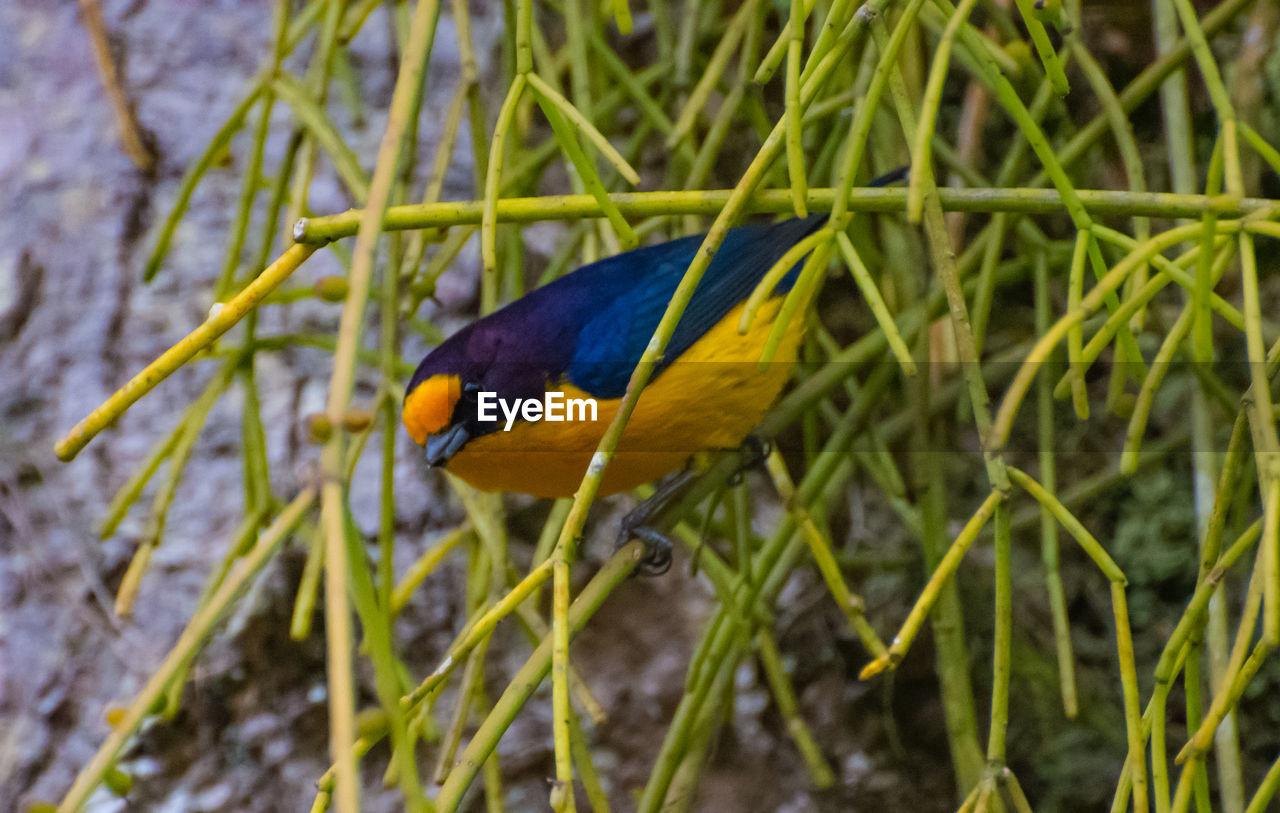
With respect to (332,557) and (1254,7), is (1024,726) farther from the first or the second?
(332,557)

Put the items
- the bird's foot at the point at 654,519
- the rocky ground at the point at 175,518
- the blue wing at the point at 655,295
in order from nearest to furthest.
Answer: the bird's foot at the point at 654,519, the blue wing at the point at 655,295, the rocky ground at the point at 175,518

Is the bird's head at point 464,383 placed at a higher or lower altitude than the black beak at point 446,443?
higher

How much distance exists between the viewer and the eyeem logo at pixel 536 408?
1333 mm

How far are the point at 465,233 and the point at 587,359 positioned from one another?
9.5 inches

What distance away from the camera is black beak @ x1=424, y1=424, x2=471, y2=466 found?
1320mm

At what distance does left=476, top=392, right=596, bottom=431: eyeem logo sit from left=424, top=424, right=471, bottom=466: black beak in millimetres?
32

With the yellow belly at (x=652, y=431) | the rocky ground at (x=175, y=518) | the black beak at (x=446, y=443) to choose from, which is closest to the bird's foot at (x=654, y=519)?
the yellow belly at (x=652, y=431)

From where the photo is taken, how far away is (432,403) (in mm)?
1304

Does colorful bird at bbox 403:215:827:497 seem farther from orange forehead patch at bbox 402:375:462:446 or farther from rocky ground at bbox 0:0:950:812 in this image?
rocky ground at bbox 0:0:950:812

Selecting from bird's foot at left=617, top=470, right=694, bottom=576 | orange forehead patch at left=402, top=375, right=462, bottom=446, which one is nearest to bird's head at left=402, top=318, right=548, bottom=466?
orange forehead patch at left=402, top=375, right=462, bottom=446

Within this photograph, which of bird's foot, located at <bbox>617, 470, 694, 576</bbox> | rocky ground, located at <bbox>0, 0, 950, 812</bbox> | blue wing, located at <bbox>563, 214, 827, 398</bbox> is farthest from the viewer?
rocky ground, located at <bbox>0, 0, 950, 812</bbox>

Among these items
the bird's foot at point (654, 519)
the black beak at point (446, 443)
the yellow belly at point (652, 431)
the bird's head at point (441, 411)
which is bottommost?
the bird's foot at point (654, 519)

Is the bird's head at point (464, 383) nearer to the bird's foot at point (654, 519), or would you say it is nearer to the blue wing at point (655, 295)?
the blue wing at point (655, 295)

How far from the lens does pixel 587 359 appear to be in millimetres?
1411
